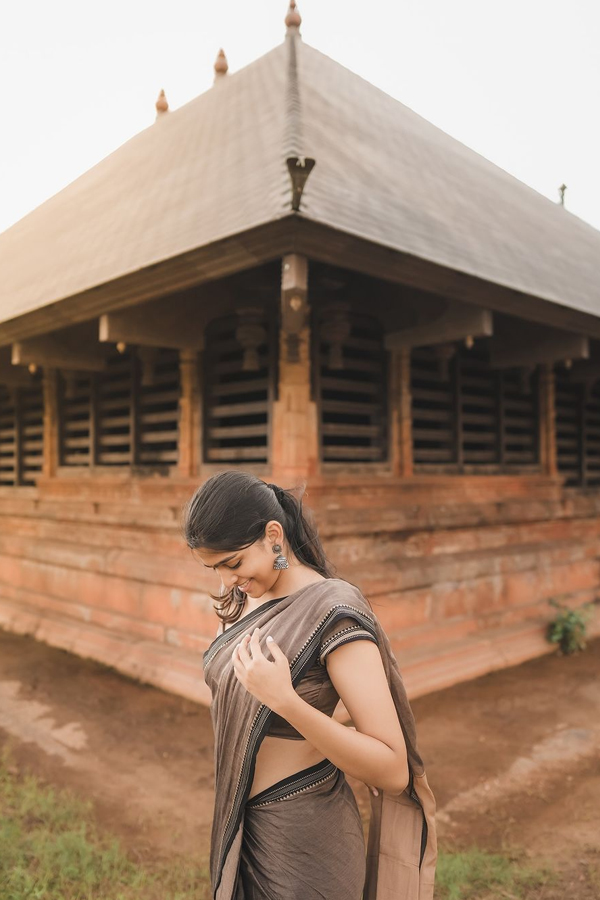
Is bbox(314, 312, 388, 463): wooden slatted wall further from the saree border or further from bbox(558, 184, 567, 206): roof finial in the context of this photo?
bbox(558, 184, 567, 206): roof finial

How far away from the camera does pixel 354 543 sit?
5086 mm

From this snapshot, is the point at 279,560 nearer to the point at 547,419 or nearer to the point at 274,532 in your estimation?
the point at 274,532

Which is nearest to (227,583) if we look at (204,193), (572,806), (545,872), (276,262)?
(545,872)

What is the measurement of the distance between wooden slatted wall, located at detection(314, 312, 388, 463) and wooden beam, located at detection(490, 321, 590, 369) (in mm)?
1374

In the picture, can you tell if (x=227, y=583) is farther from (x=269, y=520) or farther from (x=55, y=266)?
(x=55, y=266)

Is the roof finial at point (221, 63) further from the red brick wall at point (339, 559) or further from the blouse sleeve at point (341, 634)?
the blouse sleeve at point (341, 634)

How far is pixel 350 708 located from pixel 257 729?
23 centimetres

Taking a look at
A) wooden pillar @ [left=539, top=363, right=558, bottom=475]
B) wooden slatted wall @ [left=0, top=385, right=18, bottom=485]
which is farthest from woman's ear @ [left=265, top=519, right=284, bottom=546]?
wooden slatted wall @ [left=0, top=385, right=18, bottom=485]

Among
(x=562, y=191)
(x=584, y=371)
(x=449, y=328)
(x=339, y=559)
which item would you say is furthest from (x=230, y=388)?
(x=562, y=191)

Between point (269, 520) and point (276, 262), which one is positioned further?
point (276, 262)

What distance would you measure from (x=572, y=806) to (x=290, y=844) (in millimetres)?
2796

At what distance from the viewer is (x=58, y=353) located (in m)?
5.84

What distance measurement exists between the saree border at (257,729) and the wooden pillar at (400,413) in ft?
14.0

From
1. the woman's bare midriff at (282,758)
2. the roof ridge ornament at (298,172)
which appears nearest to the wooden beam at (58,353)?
the roof ridge ornament at (298,172)
